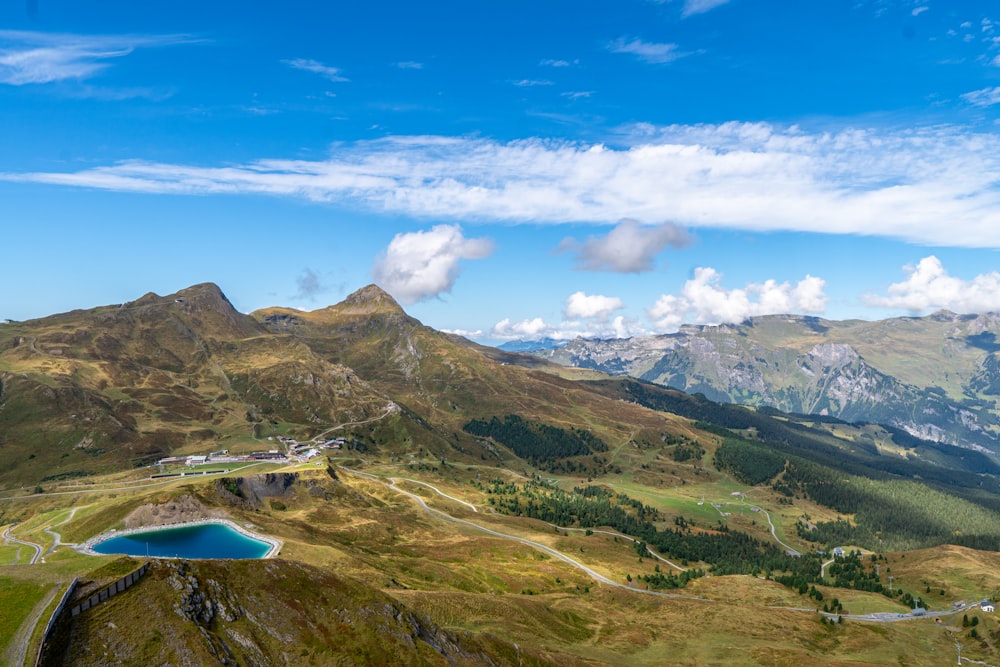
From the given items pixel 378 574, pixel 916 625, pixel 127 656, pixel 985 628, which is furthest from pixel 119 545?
pixel 985 628

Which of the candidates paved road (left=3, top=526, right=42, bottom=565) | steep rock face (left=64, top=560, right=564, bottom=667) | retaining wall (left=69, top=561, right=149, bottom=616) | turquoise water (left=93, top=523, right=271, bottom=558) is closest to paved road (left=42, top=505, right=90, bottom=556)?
paved road (left=3, top=526, right=42, bottom=565)

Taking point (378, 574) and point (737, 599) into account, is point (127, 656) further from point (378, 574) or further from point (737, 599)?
point (737, 599)

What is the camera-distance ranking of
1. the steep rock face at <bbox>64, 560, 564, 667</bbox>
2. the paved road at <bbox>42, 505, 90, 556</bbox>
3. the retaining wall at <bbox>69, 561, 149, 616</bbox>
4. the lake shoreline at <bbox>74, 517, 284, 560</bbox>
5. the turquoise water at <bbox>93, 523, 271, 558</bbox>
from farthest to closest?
the lake shoreline at <bbox>74, 517, 284, 560</bbox> < the paved road at <bbox>42, 505, 90, 556</bbox> < the turquoise water at <bbox>93, 523, 271, 558</bbox> < the retaining wall at <bbox>69, 561, 149, 616</bbox> < the steep rock face at <bbox>64, 560, 564, 667</bbox>

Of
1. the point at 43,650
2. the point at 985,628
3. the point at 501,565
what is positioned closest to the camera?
the point at 43,650

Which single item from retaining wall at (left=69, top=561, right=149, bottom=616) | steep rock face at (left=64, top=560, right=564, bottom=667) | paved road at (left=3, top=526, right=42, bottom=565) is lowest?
paved road at (left=3, top=526, right=42, bottom=565)

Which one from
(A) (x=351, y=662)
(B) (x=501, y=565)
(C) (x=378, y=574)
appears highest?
(A) (x=351, y=662)

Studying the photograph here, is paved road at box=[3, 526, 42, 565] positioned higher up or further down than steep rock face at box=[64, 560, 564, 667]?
further down

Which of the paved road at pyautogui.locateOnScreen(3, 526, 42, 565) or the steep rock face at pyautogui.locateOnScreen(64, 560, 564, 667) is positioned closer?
the steep rock face at pyautogui.locateOnScreen(64, 560, 564, 667)

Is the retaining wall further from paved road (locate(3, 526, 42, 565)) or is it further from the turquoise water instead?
paved road (locate(3, 526, 42, 565))
